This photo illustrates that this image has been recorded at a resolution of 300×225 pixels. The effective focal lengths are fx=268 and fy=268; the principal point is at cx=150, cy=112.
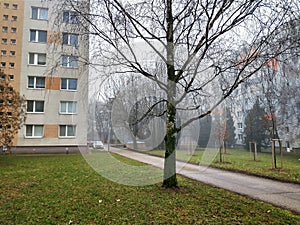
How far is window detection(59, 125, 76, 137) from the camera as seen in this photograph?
22.0 meters

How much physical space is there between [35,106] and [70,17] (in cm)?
1745

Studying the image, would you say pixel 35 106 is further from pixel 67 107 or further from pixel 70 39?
pixel 70 39

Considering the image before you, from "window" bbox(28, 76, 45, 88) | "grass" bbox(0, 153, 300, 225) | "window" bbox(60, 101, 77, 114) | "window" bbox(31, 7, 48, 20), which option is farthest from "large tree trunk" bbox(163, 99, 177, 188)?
"window" bbox(31, 7, 48, 20)

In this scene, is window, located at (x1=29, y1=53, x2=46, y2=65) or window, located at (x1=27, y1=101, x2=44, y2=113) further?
window, located at (x1=29, y1=53, x2=46, y2=65)

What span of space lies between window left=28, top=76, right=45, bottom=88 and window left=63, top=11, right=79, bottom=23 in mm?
17638

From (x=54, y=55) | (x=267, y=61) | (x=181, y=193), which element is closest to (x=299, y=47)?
(x=267, y=61)

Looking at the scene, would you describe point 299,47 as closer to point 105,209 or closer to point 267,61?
point 267,61

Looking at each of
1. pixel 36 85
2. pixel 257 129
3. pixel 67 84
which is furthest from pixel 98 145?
pixel 257 129

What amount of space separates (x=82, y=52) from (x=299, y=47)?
4.99 metres

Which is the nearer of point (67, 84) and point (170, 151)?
point (170, 151)

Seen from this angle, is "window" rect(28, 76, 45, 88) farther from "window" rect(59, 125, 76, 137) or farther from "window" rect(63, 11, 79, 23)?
"window" rect(63, 11, 79, 23)

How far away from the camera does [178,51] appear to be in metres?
7.38

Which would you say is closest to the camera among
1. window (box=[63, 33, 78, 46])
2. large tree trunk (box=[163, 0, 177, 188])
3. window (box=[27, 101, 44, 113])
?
window (box=[63, 33, 78, 46])

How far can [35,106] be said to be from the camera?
21719mm
